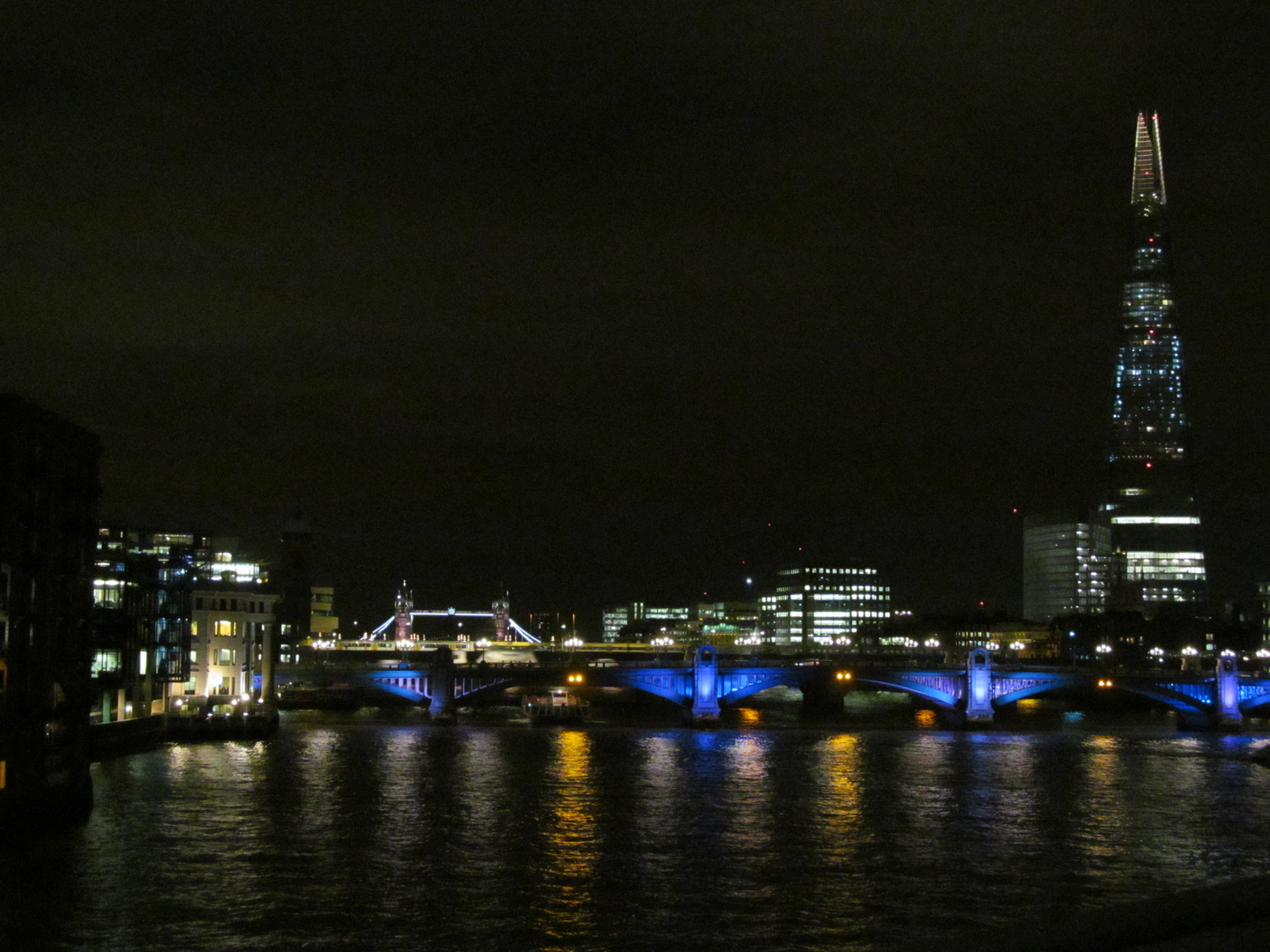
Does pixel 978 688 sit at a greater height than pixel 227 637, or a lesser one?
lesser

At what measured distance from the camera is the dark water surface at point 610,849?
40125 millimetres

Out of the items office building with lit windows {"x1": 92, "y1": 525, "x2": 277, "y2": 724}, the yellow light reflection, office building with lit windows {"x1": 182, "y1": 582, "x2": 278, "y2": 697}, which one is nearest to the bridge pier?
office building with lit windows {"x1": 92, "y1": 525, "x2": 277, "y2": 724}

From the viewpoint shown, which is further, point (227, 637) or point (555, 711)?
point (555, 711)

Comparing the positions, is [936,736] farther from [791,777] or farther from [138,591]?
[138,591]

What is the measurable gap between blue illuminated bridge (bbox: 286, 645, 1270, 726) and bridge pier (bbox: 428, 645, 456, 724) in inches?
3.0

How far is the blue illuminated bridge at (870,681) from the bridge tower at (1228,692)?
0.07 meters

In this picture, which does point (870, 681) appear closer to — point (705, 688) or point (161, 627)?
point (705, 688)

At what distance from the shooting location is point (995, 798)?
232 feet

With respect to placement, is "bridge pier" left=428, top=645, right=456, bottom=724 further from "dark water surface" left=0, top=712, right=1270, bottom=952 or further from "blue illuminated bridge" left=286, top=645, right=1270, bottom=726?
"dark water surface" left=0, top=712, right=1270, bottom=952

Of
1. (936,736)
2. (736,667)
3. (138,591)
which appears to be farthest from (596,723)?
(138,591)

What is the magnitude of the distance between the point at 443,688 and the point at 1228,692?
66.9 m

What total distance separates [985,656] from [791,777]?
186 feet

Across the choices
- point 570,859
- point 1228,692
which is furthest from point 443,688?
point 570,859

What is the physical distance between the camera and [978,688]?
130 metres
